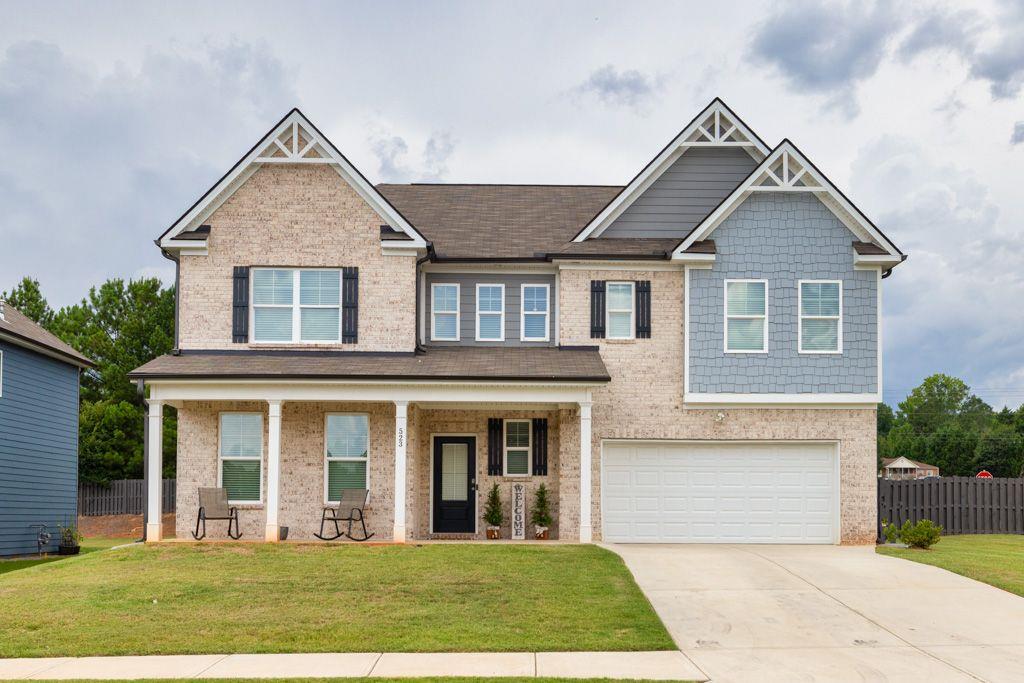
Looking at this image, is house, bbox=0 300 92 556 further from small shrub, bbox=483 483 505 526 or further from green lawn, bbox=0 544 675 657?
small shrub, bbox=483 483 505 526

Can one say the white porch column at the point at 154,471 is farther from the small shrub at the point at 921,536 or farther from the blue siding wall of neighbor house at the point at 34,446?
the small shrub at the point at 921,536

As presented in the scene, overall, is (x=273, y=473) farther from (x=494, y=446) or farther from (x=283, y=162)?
(x=283, y=162)

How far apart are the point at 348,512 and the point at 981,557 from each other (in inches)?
494

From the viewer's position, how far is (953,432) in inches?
3039

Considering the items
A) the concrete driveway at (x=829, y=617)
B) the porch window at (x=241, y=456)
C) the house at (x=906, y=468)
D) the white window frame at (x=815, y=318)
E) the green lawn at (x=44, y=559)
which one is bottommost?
the house at (x=906, y=468)

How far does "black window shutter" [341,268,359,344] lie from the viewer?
2120 centimetres

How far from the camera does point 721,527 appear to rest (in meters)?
21.4

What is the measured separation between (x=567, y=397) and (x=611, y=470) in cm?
251

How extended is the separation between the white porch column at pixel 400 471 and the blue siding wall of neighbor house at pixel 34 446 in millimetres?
10663

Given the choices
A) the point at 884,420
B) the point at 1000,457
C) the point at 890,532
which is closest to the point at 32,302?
the point at 890,532

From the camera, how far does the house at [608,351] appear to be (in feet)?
68.9

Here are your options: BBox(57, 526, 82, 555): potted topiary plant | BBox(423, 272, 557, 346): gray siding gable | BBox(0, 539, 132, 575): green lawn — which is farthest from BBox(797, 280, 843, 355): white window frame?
BBox(57, 526, 82, 555): potted topiary plant

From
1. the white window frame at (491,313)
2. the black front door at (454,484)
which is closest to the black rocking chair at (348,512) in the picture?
the black front door at (454,484)

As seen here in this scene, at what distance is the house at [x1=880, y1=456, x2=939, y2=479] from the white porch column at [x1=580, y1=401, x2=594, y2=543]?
67659 mm
